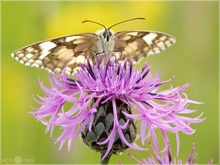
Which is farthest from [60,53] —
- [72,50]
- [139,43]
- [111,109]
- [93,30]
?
[93,30]

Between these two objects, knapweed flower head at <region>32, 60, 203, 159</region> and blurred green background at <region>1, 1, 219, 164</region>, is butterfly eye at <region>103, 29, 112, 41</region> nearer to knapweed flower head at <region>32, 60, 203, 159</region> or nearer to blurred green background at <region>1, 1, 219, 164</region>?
knapweed flower head at <region>32, 60, 203, 159</region>

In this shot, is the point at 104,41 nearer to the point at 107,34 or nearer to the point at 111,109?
the point at 107,34

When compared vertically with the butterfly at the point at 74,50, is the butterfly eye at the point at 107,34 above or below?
above

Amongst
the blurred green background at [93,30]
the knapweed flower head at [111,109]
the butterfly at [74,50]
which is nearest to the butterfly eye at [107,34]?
the butterfly at [74,50]

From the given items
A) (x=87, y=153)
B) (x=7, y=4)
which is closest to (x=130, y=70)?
(x=87, y=153)

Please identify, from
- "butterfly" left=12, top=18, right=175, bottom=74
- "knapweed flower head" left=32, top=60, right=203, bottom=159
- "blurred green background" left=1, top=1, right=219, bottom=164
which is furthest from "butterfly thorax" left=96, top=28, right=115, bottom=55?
"blurred green background" left=1, top=1, right=219, bottom=164

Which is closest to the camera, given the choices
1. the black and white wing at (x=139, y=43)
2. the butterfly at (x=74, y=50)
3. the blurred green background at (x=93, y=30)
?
the butterfly at (x=74, y=50)

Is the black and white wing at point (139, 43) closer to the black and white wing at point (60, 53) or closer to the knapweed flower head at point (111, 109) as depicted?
the black and white wing at point (60, 53)
